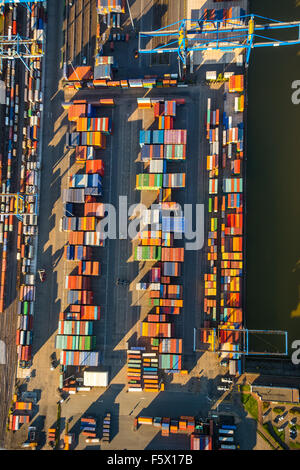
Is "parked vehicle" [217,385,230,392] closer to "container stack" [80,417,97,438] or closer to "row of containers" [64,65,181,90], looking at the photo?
"container stack" [80,417,97,438]

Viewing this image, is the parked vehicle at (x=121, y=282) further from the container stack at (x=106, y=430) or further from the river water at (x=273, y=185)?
the container stack at (x=106, y=430)

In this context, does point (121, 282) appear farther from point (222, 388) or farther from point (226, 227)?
point (222, 388)

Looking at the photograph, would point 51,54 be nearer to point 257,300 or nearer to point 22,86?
point 22,86

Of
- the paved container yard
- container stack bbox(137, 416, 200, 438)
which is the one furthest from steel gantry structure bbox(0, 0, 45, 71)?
container stack bbox(137, 416, 200, 438)

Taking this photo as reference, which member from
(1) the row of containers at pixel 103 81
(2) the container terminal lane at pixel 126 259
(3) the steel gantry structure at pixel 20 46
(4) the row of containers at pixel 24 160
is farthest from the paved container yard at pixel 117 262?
(3) the steel gantry structure at pixel 20 46

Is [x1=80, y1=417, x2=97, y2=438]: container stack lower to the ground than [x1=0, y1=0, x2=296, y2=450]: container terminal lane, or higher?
lower
